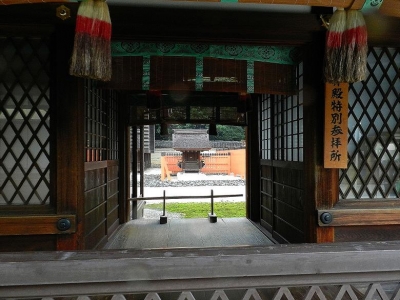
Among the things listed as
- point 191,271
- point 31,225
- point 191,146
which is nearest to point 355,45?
point 191,271

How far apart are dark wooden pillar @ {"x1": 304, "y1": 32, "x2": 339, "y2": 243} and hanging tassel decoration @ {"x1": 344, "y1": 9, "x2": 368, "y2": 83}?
1.35 metres

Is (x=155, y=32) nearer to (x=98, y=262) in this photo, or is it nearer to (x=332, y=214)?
(x=98, y=262)

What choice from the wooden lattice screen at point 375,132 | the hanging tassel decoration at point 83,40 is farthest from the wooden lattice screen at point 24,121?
the wooden lattice screen at point 375,132

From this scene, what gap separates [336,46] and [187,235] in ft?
17.2

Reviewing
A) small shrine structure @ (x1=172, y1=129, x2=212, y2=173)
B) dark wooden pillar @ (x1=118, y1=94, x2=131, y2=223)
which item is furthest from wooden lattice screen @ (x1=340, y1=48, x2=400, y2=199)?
small shrine structure @ (x1=172, y1=129, x2=212, y2=173)

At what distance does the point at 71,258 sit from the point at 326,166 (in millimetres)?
3359

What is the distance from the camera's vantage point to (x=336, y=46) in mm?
2695

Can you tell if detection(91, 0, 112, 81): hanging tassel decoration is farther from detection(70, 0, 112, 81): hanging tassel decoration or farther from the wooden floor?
the wooden floor

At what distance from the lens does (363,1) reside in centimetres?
243

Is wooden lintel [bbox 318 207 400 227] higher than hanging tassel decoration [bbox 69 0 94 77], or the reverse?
hanging tassel decoration [bbox 69 0 94 77]

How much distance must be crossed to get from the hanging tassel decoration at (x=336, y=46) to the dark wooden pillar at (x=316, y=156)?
4.25 feet

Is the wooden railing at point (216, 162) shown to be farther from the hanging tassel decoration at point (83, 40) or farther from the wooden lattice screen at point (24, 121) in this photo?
the hanging tassel decoration at point (83, 40)

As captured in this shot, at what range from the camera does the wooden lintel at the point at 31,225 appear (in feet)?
11.7

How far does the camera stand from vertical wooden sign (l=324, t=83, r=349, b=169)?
155 inches
